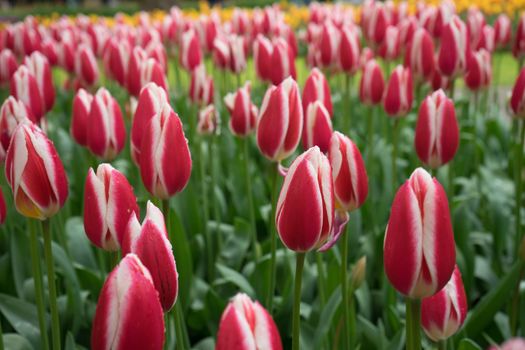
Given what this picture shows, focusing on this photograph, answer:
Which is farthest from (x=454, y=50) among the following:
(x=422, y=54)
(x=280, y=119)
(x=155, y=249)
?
(x=155, y=249)

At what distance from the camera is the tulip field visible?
1.04 meters

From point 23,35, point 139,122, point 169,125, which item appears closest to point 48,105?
point 139,122

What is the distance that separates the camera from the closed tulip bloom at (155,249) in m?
1.01

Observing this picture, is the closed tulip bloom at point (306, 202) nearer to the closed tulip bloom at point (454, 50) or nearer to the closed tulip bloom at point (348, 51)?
the closed tulip bloom at point (454, 50)

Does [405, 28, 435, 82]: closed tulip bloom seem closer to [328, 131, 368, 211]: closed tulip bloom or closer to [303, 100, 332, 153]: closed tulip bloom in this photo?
[303, 100, 332, 153]: closed tulip bloom

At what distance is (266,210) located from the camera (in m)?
2.92

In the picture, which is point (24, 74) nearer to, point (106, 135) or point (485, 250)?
point (106, 135)

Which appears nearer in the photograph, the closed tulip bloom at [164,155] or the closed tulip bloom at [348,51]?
the closed tulip bloom at [164,155]

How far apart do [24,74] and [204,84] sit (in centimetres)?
85

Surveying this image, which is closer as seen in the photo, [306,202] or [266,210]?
[306,202]

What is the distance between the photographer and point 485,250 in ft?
9.21

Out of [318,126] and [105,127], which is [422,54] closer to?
[318,126]

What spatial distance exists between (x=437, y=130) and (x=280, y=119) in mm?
467

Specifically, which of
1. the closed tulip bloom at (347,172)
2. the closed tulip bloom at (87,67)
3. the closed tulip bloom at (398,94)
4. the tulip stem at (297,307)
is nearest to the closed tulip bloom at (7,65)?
the closed tulip bloom at (87,67)
